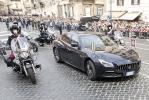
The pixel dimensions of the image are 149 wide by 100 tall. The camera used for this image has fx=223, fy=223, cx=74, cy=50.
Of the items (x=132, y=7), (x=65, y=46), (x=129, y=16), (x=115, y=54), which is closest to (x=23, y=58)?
(x=65, y=46)

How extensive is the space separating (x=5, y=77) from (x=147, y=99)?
530 cm

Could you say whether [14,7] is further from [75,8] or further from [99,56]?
[99,56]

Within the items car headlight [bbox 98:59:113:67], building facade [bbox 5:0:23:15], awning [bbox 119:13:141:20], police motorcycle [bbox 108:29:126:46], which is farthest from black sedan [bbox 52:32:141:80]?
building facade [bbox 5:0:23:15]

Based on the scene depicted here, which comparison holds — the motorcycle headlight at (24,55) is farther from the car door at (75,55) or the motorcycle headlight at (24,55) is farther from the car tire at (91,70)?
the car tire at (91,70)

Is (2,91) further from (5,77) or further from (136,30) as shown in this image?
(136,30)

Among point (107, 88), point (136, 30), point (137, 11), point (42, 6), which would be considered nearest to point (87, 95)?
point (107, 88)

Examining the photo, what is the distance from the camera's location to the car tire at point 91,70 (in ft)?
23.7

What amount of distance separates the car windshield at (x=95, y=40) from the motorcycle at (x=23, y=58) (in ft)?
6.46

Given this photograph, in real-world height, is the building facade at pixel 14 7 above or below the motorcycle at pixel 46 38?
above

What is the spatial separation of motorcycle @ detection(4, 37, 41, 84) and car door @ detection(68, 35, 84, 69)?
59.8 inches

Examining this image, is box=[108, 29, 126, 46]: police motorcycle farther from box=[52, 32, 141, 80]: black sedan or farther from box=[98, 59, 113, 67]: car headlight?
box=[98, 59, 113, 67]: car headlight

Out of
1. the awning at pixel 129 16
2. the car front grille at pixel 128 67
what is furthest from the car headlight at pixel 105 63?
the awning at pixel 129 16

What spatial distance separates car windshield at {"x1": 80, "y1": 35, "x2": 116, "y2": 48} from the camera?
830cm

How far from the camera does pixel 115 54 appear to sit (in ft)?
23.9
